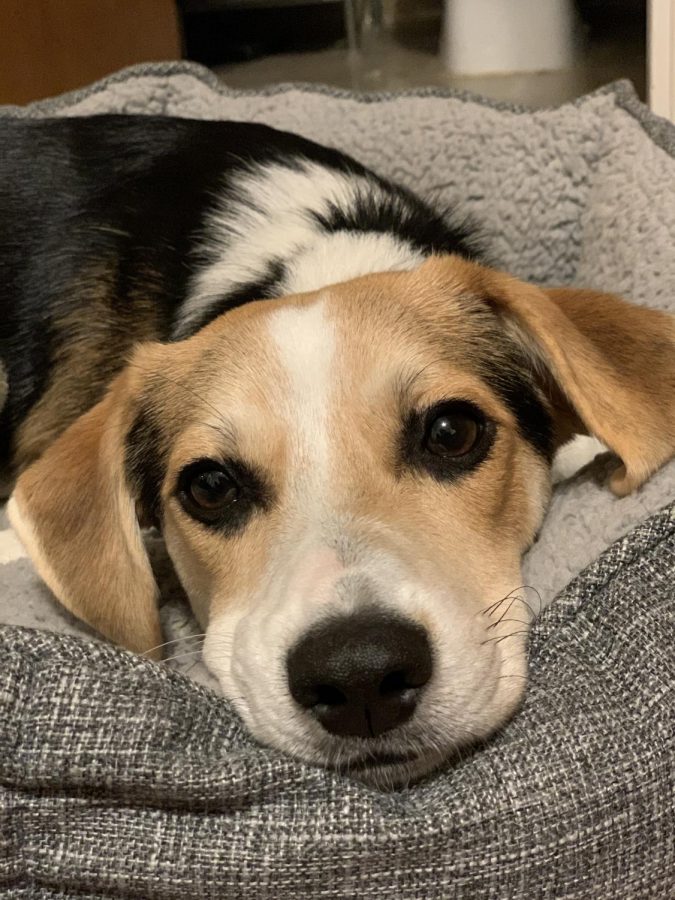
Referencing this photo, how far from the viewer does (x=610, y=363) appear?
72.7 inches

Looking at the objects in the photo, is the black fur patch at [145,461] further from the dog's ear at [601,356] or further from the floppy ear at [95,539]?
the dog's ear at [601,356]

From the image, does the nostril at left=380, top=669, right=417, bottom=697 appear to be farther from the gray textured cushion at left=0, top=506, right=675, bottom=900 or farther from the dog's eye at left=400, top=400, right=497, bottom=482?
the dog's eye at left=400, top=400, right=497, bottom=482

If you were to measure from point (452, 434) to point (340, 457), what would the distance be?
0.73 feet

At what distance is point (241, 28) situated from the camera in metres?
7.76

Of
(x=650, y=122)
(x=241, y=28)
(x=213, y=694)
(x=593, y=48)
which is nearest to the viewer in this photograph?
(x=213, y=694)

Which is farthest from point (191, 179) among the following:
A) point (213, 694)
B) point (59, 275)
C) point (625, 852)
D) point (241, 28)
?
point (241, 28)

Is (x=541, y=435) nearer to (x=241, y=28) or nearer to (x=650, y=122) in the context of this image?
(x=650, y=122)

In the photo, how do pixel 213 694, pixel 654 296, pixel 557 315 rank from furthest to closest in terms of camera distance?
pixel 654 296 → pixel 557 315 → pixel 213 694

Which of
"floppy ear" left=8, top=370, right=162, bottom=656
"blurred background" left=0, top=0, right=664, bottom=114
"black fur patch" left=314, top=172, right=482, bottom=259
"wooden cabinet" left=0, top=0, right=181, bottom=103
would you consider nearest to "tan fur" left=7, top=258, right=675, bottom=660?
"floppy ear" left=8, top=370, right=162, bottom=656

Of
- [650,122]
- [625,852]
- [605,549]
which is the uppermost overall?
[650,122]

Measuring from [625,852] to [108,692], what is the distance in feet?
2.61

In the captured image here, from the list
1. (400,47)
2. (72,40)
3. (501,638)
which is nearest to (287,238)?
(501,638)

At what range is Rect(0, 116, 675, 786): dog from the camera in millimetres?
1422

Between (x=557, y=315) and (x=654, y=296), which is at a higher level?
(x=557, y=315)
